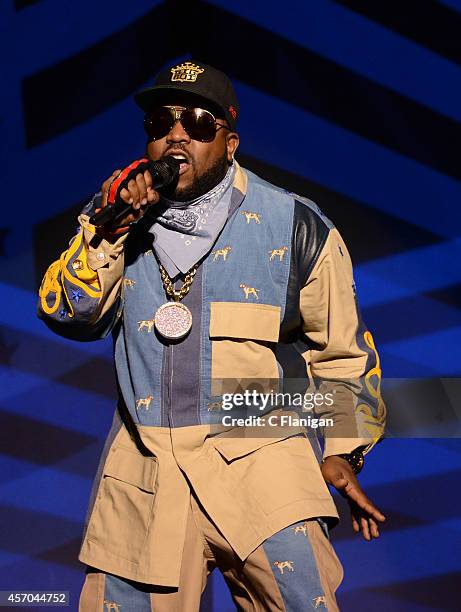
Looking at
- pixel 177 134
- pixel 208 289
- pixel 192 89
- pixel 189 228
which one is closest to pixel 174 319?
pixel 208 289

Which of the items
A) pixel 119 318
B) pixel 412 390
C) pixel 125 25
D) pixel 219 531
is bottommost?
pixel 219 531

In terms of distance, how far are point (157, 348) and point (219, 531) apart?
0.43 m

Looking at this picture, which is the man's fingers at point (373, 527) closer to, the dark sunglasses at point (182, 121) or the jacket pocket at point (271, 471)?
the jacket pocket at point (271, 471)

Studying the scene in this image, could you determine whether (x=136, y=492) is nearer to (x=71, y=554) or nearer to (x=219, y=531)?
(x=219, y=531)

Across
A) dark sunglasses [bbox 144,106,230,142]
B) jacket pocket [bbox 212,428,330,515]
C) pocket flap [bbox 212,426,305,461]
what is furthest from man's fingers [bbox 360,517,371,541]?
dark sunglasses [bbox 144,106,230,142]

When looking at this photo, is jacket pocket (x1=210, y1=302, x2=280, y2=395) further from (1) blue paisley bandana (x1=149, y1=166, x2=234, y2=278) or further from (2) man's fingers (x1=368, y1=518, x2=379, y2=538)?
(2) man's fingers (x1=368, y1=518, x2=379, y2=538)

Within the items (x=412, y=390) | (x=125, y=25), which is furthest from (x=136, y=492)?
(x=125, y=25)

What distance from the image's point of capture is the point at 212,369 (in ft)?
8.23

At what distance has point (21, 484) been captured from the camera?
13.6 ft

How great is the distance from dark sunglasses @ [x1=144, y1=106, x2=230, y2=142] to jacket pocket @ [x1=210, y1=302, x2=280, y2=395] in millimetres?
418

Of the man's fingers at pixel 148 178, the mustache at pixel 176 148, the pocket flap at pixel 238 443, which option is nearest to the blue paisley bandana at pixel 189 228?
the mustache at pixel 176 148

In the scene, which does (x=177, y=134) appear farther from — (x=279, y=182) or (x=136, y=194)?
(x=279, y=182)

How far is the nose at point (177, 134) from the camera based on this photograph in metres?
2.60

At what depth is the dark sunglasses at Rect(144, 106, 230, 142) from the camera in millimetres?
2625
